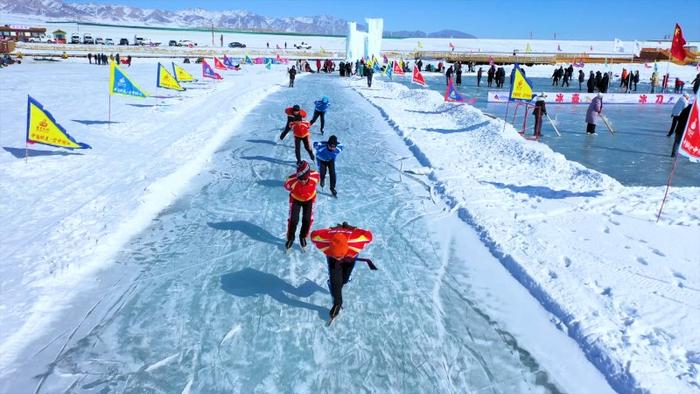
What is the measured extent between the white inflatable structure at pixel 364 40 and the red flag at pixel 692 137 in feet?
129

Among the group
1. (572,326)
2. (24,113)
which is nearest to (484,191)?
(572,326)

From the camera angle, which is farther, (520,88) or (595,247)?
(520,88)

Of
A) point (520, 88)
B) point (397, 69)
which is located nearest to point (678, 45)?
point (520, 88)

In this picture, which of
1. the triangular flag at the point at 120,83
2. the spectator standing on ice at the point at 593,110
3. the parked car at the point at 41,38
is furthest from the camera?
the parked car at the point at 41,38

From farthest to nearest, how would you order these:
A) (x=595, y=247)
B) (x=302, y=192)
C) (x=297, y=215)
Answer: (x=595, y=247), (x=297, y=215), (x=302, y=192)

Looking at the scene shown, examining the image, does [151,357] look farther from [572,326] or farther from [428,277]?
[572,326]

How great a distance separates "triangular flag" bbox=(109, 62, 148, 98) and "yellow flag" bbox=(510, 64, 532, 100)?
10738mm

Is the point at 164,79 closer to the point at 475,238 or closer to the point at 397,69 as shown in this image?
the point at 475,238

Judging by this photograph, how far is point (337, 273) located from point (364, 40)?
43027mm

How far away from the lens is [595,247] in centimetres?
665

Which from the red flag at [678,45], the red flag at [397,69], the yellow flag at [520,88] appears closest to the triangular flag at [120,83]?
the yellow flag at [520,88]

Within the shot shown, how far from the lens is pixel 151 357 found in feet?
13.9

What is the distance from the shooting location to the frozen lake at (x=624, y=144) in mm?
10203

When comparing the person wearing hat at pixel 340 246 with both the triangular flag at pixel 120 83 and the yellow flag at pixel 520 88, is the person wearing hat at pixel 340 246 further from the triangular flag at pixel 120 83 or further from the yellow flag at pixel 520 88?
the triangular flag at pixel 120 83
